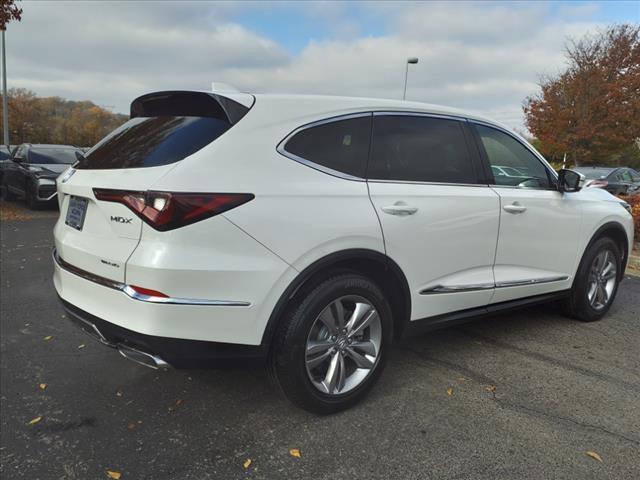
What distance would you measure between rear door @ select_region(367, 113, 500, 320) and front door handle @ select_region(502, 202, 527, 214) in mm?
111

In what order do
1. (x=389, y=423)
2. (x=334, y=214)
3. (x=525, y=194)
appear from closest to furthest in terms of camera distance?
1. (x=334, y=214)
2. (x=389, y=423)
3. (x=525, y=194)

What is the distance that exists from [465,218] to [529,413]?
123cm

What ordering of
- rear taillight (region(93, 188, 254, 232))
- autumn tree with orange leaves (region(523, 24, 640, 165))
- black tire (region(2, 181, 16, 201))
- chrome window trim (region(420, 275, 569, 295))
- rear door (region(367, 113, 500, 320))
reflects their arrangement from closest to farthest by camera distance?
rear taillight (region(93, 188, 254, 232))
rear door (region(367, 113, 500, 320))
chrome window trim (region(420, 275, 569, 295))
black tire (region(2, 181, 16, 201))
autumn tree with orange leaves (region(523, 24, 640, 165))

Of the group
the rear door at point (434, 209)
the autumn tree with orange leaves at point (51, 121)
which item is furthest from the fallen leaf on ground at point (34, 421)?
the autumn tree with orange leaves at point (51, 121)

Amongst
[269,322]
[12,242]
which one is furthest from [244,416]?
[12,242]

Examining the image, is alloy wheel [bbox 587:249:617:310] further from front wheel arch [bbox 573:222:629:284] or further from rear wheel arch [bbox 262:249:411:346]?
rear wheel arch [bbox 262:249:411:346]

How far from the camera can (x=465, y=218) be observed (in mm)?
3176

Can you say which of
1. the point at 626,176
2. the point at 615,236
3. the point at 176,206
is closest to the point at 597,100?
the point at 626,176

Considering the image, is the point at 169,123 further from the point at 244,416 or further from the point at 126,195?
the point at 244,416

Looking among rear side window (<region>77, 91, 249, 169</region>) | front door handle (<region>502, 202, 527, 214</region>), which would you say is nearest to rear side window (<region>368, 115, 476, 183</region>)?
front door handle (<region>502, 202, 527, 214</region>)

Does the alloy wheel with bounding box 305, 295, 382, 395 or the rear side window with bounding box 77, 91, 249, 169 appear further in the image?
the alloy wheel with bounding box 305, 295, 382, 395

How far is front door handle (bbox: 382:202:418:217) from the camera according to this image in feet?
9.09

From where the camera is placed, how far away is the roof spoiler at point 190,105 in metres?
2.41

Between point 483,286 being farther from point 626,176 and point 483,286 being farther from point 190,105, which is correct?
point 626,176
